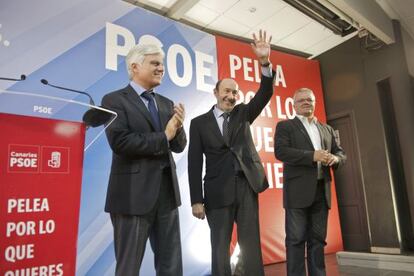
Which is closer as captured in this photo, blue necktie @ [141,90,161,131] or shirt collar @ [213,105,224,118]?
blue necktie @ [141,90,161,131]

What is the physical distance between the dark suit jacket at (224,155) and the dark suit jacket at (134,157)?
17.3 inches

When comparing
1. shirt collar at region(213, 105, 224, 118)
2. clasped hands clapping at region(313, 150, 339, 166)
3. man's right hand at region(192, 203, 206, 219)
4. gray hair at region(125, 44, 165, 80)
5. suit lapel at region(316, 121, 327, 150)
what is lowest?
man's right hand at region(192, 203, 206, 219)

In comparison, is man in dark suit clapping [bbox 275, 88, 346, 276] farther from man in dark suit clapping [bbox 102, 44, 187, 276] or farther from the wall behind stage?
the wall behind stage

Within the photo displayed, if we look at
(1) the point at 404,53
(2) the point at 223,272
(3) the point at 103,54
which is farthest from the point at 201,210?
(1) the point at 404,53

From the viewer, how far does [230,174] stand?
5.88 feet

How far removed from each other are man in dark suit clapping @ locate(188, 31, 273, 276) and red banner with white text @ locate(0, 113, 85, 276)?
86 cm

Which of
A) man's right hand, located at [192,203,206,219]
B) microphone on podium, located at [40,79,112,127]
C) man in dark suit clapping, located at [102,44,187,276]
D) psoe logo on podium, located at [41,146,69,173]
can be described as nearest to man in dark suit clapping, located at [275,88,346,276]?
man's right hand, located at [192,203,206,219]

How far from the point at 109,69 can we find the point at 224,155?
5.87ft

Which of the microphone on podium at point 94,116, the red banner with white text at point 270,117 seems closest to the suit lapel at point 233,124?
the microphone on podium at point 94,116

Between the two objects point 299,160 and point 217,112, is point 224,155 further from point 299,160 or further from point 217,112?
point 299,160

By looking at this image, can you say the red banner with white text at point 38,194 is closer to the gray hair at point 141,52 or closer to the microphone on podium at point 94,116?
the microphone on podium at point 94,116

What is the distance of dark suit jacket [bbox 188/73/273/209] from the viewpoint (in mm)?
1787

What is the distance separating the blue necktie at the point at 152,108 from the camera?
4.86 ft

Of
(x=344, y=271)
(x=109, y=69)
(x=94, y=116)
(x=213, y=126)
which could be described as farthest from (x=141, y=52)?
(x=344, y=271)
